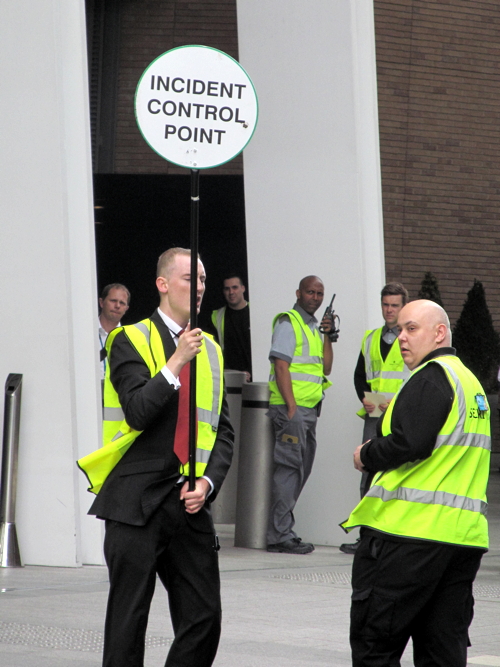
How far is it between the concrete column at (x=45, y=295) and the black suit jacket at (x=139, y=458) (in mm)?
3879

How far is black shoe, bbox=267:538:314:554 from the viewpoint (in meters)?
9.51

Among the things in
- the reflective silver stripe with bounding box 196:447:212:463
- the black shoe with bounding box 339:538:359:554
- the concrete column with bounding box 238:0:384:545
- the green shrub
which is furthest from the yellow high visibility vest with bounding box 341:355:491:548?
the green shrub

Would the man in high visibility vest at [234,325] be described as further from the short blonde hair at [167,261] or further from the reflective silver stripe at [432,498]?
the reflective silver stripe at [432,498]

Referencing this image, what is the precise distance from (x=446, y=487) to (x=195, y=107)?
183cm

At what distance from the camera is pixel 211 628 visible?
14.1ft

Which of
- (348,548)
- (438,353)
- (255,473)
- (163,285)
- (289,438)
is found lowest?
(348,548)

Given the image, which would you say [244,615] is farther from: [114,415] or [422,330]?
[422,330]

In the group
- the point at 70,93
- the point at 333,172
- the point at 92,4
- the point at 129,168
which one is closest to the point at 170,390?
the point at 70,93

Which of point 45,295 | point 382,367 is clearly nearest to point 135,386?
point 45,295

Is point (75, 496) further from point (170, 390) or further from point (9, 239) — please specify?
point (170, 390)

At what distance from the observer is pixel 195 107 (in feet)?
15.2

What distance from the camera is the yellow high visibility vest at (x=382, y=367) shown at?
933 centimetres

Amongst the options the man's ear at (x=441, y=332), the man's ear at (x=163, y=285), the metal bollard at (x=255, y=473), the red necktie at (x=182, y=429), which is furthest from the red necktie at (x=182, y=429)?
the metal bollard at (x=255, y=473)

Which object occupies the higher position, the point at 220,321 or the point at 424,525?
the point at 220,321
